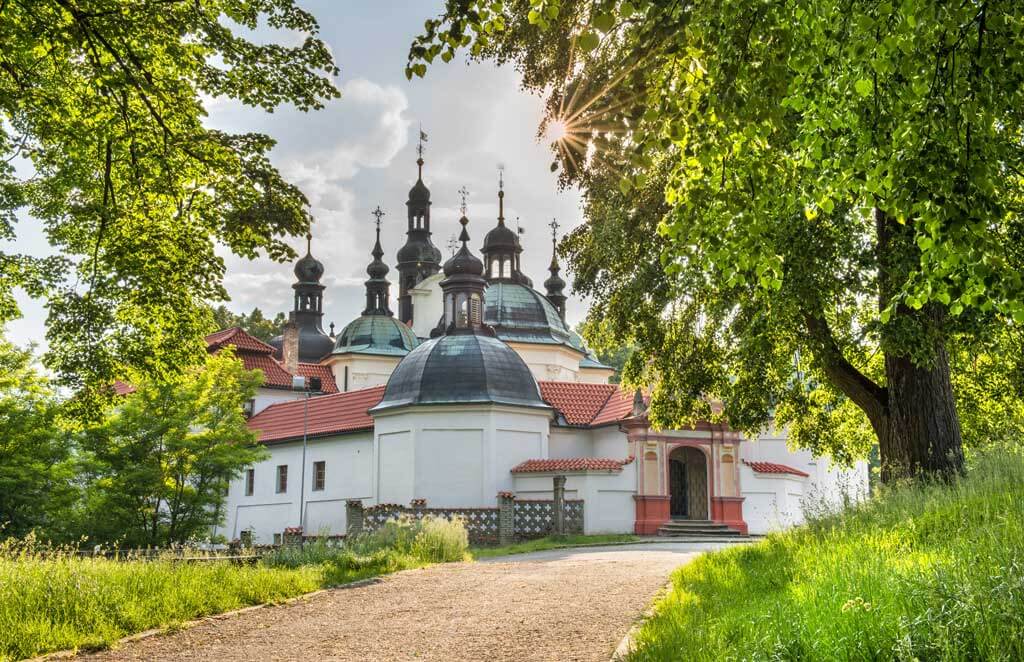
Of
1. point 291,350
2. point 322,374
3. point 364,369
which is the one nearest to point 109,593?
point 291,350

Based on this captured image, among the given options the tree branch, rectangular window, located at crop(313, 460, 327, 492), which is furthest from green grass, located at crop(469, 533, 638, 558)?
the tree branch

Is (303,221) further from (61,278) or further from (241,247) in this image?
(61,278)

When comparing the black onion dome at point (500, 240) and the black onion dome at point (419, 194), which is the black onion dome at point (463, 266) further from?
the black onion dome at point (419, 194)

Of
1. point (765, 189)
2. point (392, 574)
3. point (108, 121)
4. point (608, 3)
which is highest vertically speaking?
point (108, 121)

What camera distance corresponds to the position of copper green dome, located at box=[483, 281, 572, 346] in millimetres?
48469

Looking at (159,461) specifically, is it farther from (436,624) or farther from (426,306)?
(426,306)

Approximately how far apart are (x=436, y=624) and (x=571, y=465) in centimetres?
2192

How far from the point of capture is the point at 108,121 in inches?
448

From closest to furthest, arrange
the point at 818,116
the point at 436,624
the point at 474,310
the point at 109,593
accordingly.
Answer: the point at 818,116
the point at 109,593
the point at 436,624
the point at 474,310

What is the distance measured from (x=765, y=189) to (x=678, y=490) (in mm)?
29463

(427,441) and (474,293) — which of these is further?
(474,293)

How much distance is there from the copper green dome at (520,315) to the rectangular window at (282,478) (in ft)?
45.7

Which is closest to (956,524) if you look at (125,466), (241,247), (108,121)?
(241,247)

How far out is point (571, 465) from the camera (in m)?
30.8
